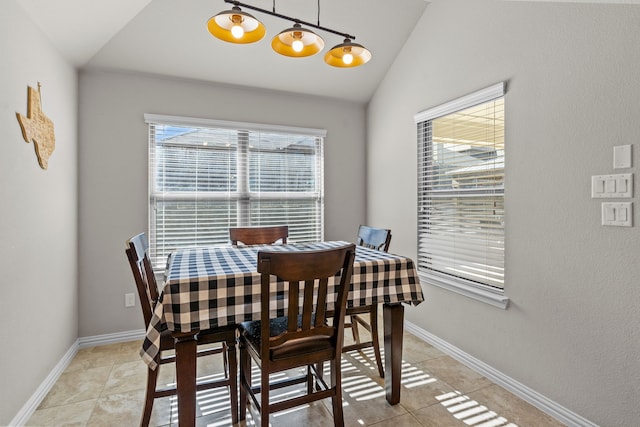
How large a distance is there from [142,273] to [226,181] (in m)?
1.72

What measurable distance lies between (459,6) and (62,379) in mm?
3937

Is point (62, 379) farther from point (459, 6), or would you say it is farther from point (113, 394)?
point (459, 6)

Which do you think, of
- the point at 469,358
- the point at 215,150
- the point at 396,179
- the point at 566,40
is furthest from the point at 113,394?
the point at 566,40

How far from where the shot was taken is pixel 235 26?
177cm

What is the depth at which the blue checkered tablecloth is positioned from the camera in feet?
4.93

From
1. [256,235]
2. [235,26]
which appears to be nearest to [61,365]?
[256,235]

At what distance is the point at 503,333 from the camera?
89.1 inches


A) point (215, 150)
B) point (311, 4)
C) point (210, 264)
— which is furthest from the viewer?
point (215, 150)

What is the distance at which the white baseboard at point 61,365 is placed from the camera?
1850 mm

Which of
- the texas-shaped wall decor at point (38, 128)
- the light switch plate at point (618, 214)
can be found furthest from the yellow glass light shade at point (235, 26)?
the light switch plate at point (618, 214)

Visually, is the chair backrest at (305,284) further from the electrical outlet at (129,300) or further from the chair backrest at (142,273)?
the electrical outlet at (129,300)

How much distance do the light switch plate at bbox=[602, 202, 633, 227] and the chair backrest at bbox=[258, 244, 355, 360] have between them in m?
1.29

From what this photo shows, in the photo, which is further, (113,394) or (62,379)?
(62,379)

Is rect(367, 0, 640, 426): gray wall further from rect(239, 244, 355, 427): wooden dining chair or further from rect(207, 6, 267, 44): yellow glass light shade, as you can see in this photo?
rect(207, 6, 267, 44): yellow glass light shade
